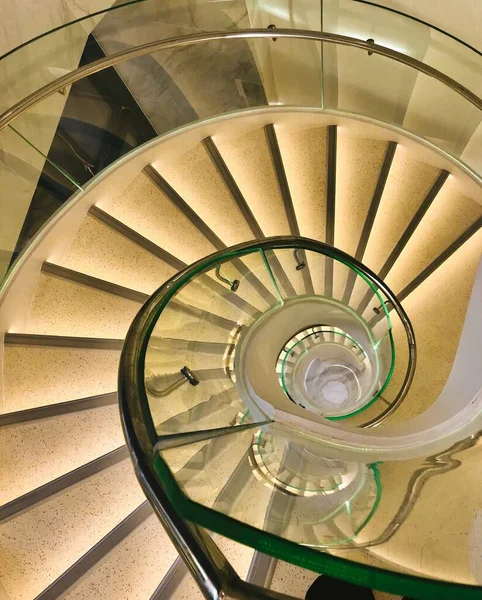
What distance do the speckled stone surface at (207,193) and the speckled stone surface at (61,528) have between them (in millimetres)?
2051

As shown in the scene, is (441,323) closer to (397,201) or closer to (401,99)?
(397,201)

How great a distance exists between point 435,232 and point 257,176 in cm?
172

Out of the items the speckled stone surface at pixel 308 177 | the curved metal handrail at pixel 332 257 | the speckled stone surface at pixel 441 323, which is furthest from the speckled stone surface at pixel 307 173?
the speckled stone surface at pixel 441 323

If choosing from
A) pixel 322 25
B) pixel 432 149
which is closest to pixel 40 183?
pixel 322 25

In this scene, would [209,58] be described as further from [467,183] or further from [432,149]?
[467,183]

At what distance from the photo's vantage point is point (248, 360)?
15.0 feet

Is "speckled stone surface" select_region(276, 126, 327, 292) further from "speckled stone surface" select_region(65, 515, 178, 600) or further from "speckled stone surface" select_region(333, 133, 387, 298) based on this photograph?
"speckled stone surface" select_region(65, 515, 178, 600)

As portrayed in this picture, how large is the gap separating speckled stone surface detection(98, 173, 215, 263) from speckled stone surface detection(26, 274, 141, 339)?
2.24 feet

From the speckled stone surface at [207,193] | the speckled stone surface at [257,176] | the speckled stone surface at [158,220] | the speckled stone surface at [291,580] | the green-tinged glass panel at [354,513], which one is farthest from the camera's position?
the speckled stone surface at [257,176]

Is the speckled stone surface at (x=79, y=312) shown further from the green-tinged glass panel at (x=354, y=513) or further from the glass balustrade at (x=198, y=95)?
the green-tinged glass panel at (x=354, y=513)

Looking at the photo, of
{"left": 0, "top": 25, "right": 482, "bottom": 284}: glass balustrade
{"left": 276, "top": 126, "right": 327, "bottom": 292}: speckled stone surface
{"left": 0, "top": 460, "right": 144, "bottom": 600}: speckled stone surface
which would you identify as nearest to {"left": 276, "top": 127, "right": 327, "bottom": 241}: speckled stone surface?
{"left": 276, "top": 126, "right": 327, "bottom": 292}: speckled stone surface

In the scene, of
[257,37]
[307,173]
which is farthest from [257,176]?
[257,37]

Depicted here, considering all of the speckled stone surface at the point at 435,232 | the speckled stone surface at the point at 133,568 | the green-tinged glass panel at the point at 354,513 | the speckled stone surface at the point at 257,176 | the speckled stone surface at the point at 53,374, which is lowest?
the speckled stone surface at the point at 133,568

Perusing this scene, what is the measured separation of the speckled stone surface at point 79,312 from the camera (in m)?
4.13
